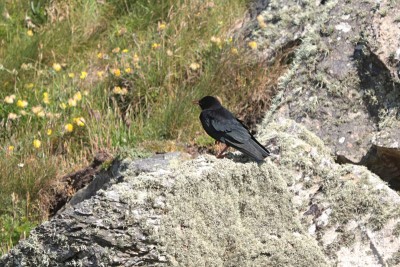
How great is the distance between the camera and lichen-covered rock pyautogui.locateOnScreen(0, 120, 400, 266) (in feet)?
13.4

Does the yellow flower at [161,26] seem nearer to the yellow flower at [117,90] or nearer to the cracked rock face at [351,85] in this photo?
the yellow flower at [117,90]

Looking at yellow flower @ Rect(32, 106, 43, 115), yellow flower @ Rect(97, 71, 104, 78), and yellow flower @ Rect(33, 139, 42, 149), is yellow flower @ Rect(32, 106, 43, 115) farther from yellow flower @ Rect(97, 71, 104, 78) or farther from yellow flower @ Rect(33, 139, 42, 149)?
yellow flower @ Rect(97, 71, 104, 78)

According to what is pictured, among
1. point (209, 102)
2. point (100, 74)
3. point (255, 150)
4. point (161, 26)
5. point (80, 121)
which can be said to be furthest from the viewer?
point (161, 26)

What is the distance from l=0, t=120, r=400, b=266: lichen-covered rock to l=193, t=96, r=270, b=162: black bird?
0.30 ft

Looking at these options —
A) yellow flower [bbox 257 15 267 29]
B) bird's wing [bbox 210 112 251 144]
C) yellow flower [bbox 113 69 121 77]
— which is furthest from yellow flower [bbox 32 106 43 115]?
yellow flower [bbox 257 15 267 29]

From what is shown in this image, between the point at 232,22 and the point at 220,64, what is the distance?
1067 millimetres

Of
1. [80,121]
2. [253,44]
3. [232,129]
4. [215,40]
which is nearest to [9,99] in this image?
[80,121]

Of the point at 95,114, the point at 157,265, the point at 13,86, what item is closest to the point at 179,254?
the point at 157,265

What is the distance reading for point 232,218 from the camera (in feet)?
14.7

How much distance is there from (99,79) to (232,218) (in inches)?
149

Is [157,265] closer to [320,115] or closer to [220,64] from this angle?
[320,115]

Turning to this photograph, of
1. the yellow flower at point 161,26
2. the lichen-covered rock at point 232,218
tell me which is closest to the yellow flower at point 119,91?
the yellow flower at point 161,26

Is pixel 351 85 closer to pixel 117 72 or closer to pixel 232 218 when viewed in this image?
pixel 117 72

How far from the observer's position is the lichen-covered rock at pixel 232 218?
161 inches
